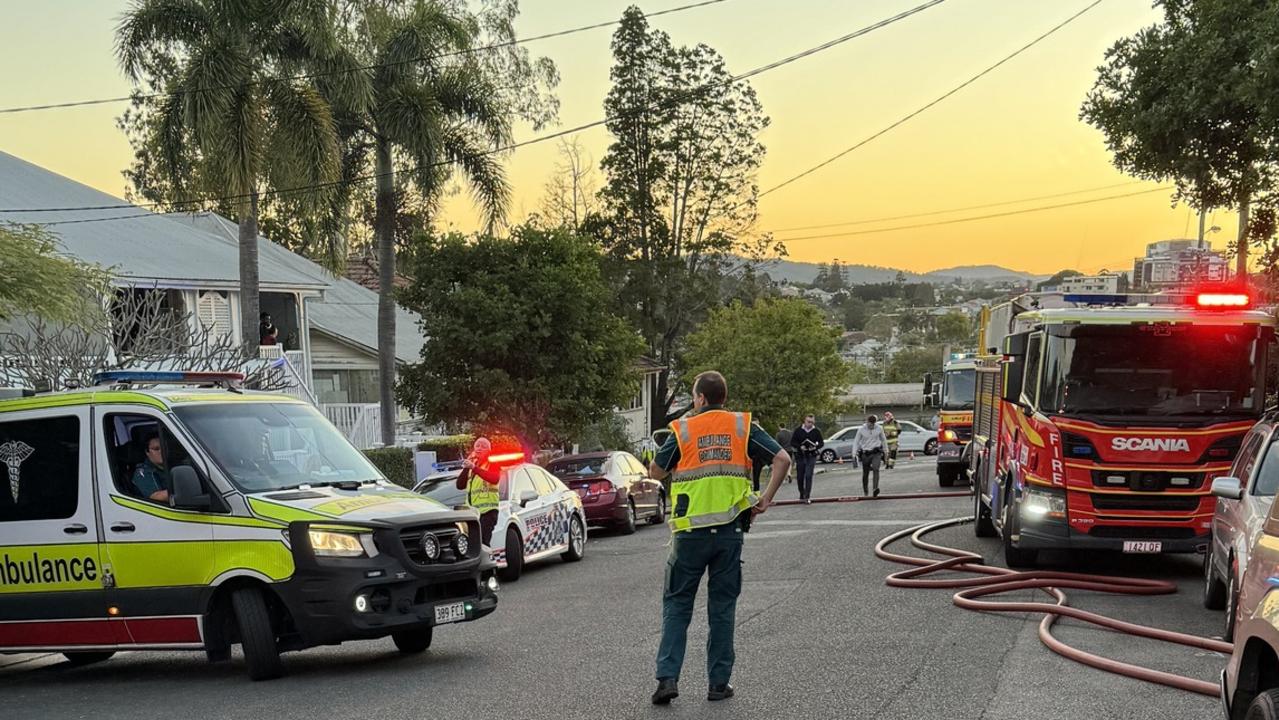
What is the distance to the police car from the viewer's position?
15328 mm

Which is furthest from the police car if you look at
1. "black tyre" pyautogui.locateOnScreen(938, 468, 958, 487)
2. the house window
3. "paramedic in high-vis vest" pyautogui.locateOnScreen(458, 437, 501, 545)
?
the house window

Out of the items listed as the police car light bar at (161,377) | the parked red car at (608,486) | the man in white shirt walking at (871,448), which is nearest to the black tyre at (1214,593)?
the police car light bar at (161,377)

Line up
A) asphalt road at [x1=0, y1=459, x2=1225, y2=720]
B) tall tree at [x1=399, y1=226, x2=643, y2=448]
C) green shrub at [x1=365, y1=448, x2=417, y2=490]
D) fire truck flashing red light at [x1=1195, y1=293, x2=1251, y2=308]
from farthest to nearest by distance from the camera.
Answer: tall tree at [x1=399, y1=226, x2=643, y2=448] < green shrub at [x1=365, y1=448, x2=417, y2=490] < fire truck flashing red light at [x1=1195, y1=293, x2=1251, y2=308] < asphalt road at [x1=0, y1=459, x2=1225, y2=720]

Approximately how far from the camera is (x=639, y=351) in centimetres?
2798

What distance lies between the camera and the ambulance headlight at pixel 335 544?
8.67 metres

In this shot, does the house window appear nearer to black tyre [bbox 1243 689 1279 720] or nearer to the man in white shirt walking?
the man in white shirt walking

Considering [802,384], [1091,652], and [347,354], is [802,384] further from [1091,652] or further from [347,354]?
[1091,652]

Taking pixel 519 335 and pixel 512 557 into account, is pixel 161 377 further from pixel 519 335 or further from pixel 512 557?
pixel 519 335

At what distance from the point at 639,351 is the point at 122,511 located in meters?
19.2

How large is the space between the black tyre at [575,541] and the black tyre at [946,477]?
1240 cm

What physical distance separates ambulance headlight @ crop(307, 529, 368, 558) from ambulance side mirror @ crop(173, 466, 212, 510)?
2.68 ft

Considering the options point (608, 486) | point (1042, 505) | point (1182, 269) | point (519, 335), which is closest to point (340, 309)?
point (519, 335)

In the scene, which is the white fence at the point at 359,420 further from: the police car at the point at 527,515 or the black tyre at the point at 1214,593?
the black tyre at the point at 1214,593

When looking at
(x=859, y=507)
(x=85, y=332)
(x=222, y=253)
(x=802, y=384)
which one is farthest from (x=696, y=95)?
(x=85, y=332)
